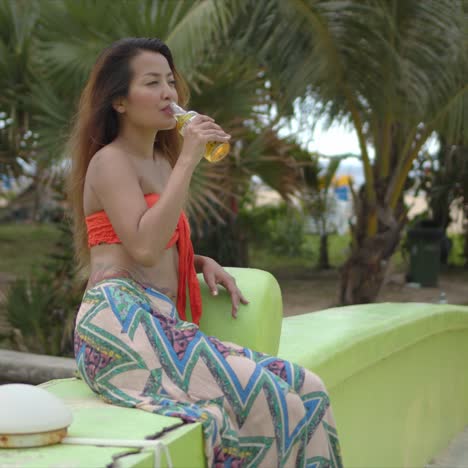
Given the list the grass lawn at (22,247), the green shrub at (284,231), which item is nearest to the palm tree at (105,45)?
the grass lawn at (22,247)

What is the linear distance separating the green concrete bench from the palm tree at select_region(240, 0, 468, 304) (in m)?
2.32

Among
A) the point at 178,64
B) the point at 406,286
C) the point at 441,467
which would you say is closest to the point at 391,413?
the point at 441,467

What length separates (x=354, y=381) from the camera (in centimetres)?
314

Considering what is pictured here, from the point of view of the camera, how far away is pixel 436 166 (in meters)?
13.6

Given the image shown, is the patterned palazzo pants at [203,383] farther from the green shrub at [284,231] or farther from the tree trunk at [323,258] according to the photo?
the tree trunk at [323,258]

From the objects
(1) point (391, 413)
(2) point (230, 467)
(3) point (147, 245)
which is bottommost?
(1) point (391, 413)

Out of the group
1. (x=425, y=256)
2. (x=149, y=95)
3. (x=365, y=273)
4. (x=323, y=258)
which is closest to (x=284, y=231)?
(x=323, y=258)

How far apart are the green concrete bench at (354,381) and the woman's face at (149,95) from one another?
0.53 metres

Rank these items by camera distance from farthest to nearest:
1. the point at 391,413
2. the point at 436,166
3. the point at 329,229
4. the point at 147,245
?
the point at 329,229 < the point at 436,166 < the point at 391,413 < the point at 147,245

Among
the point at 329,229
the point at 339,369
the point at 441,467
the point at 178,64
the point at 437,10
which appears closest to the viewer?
Answer: the point at 339,369

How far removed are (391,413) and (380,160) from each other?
3653 millimetres

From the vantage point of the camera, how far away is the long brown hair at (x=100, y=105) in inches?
90.5

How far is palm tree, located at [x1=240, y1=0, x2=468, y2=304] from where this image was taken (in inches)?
239

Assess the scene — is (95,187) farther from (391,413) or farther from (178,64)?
(178,64)
